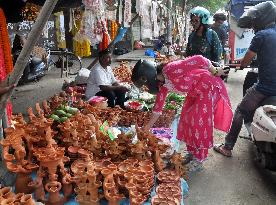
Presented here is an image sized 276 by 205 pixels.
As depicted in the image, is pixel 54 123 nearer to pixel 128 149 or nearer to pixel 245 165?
pixel 128 149

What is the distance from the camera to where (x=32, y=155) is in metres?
2.51

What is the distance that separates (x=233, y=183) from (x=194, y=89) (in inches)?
45.6

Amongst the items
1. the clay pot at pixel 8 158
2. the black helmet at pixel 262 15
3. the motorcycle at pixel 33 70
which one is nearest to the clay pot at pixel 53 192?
the clay pot at pixel 8 158

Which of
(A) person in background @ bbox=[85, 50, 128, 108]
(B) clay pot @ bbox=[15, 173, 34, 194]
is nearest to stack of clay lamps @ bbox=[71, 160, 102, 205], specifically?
(B) clay pot @ bbox=[15, 173, 34, 194]

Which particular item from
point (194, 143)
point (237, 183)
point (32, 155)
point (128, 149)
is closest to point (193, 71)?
point (194, 143)

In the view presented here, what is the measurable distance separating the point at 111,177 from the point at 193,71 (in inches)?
60.1

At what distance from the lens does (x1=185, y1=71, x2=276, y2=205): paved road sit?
3252mm

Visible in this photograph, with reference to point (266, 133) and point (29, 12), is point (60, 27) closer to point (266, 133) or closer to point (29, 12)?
point (29, 12)

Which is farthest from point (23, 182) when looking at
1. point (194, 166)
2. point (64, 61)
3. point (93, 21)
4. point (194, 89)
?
point (64, 61)

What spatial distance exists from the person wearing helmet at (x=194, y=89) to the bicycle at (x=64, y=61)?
580cm

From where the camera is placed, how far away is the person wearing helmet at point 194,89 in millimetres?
3252

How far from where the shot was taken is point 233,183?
11.8 ft

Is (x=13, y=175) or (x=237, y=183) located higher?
(x=13, y=175)

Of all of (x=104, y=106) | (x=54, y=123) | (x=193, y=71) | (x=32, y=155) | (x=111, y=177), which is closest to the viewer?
(x=111, y=177)
